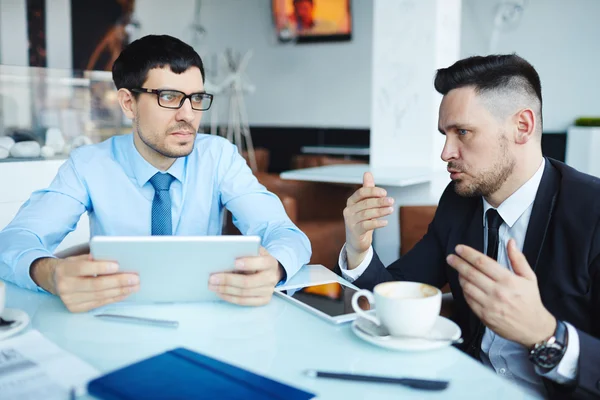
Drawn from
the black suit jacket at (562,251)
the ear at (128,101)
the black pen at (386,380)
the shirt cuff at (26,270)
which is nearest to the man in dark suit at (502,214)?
the black suit jacket at (562,251)

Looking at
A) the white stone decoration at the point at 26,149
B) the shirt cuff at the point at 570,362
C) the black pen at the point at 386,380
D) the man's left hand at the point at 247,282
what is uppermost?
the white stone decoration at the point at 26,149

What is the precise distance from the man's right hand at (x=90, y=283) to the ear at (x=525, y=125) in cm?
95

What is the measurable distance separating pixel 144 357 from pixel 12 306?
43cm

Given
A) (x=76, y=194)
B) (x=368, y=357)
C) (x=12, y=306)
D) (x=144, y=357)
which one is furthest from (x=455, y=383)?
(x=76, y=194)

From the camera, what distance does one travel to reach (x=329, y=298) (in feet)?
3.92

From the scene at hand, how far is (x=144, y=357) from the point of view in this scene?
2.97ft

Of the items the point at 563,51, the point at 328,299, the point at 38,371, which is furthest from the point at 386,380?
the point at 563,51

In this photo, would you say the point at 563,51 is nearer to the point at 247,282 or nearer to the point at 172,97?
the point at 172,97

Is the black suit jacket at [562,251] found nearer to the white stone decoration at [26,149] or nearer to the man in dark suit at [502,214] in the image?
the man in dark suit at [502,214]

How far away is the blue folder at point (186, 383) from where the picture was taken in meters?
0.75

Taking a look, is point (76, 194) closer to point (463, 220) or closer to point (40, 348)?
point (40, 348)

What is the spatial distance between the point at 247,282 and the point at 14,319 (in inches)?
16.7

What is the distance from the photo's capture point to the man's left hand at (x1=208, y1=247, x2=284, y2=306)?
112cm

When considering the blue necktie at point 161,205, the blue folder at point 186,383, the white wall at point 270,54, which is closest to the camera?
the blue folder at point 186,383
